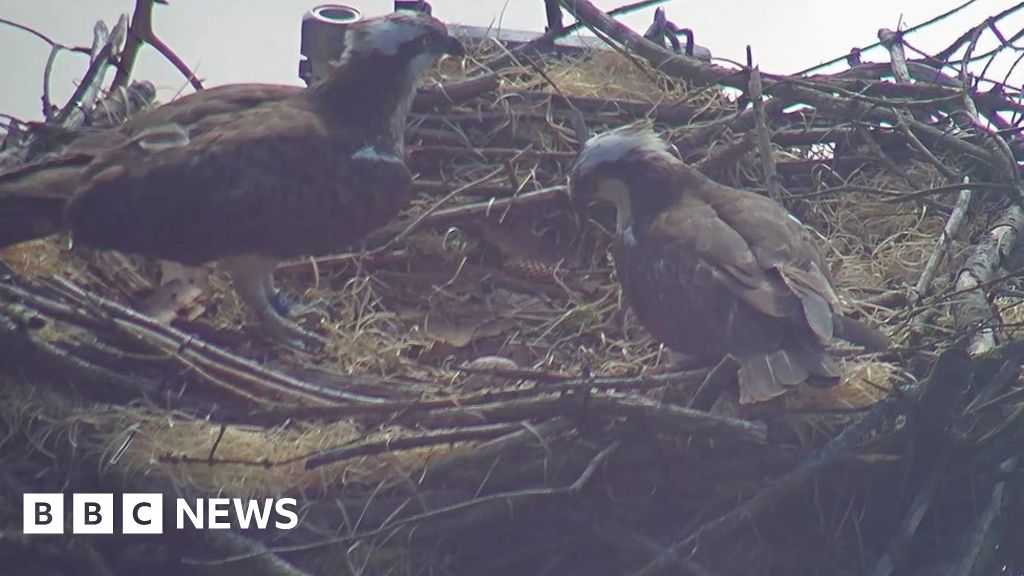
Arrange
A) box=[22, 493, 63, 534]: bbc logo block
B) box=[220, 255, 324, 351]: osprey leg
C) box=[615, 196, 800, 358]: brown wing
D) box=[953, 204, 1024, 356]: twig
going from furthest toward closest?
box=[220, 255, 324, 351]: osprey leg → box=[953, 204, 1024, 356]: twig → box=[615, 196, 800, 358]: brown wing → box=[22, 493, 63, 534]: bbc logo block

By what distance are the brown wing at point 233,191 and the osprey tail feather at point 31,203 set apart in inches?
1.9

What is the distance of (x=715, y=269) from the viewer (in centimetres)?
372

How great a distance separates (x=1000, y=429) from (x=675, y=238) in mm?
906

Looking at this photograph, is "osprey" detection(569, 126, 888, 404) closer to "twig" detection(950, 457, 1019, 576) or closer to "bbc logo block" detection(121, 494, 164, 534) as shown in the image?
"twig" detection(950, 457, 1019, 576)

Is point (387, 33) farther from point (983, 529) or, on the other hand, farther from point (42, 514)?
point (983, 529)

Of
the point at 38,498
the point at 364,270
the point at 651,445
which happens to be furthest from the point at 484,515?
the point at 364,270

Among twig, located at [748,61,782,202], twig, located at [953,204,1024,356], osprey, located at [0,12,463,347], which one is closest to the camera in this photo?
twig, located at [953,204,1024,356]

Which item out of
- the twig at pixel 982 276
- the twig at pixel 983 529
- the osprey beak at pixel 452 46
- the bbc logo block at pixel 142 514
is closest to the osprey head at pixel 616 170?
the osprey beak at pixel 452 46

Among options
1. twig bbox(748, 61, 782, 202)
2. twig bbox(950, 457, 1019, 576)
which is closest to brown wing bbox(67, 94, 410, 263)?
twig bbox(748, 61, 782, 202)

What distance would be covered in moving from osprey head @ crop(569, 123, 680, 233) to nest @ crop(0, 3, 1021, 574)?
261 mm

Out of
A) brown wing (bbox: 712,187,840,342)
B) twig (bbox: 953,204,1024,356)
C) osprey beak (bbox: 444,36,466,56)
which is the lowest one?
twig (bbox: 953,204,1024,356)

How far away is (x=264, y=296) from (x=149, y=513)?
0.84m

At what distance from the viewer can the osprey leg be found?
3.96 m

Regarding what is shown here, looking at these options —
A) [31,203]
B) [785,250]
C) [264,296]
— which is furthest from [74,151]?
[785,250]
